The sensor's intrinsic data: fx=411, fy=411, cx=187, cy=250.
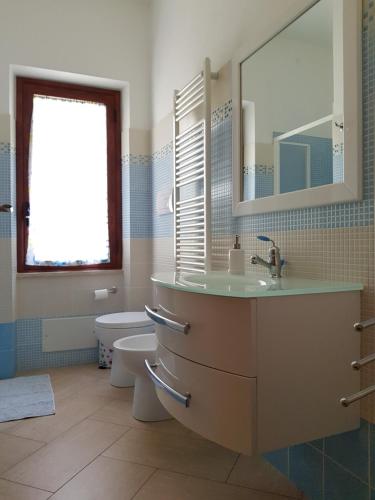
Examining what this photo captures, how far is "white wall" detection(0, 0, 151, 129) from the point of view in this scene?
9.42ft

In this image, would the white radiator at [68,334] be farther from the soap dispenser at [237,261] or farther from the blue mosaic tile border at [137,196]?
the soap dispenser at [237,261]

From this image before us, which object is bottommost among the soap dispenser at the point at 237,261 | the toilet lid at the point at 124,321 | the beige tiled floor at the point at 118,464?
the beige tiled floor at the point at 118,464

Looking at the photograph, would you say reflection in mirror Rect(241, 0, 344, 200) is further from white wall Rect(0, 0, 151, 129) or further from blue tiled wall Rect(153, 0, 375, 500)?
white wall Rect(0, 0, 151, 129)

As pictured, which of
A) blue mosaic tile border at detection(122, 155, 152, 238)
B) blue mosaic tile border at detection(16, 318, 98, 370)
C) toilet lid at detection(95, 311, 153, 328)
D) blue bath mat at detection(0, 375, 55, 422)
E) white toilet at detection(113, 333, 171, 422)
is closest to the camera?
white toilet at detection(113, 333, 171, 422)

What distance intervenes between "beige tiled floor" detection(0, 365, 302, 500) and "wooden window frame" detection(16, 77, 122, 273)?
4.36 feet

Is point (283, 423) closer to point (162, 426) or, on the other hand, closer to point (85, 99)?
point (162, 426)

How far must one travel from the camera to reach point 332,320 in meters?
1.26

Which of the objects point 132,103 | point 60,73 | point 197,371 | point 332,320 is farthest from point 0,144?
point 332,320

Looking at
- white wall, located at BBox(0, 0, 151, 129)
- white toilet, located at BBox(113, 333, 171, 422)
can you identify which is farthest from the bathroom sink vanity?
white wall, located at BBox(0, 0, 151, 129)

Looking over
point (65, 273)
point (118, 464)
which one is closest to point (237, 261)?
point (118, 464)

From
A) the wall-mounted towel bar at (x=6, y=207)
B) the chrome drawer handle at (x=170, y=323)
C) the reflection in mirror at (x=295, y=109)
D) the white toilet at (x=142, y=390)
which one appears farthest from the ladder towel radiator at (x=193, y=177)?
the wall-mounted towel bar at (x=6, y=207)

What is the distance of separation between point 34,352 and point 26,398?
2.02ft

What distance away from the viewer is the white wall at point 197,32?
1782mm

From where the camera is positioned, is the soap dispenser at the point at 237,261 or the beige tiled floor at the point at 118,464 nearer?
the beige tiled floor at the point at 118,464
